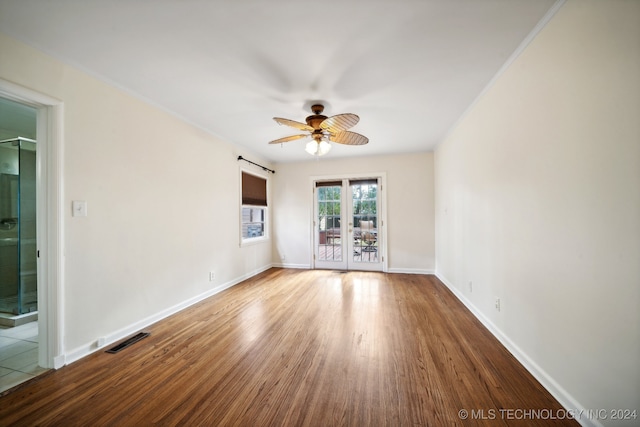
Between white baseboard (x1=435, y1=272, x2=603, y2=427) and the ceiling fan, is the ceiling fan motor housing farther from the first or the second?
white baseboard (x1=435, y1=272, x2=603, y2=427)

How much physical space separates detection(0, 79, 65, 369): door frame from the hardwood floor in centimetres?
24

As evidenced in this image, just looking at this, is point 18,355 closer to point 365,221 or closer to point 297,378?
point 297,378

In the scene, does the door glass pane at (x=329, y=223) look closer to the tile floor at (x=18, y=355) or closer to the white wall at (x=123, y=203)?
the white wall at (x=123, y=203)

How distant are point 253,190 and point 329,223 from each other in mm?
1821

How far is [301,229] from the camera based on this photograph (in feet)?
18.5

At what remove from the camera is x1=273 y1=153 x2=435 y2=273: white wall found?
5.00m

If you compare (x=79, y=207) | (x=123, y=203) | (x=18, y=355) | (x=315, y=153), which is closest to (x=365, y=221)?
(x=315, y=153)

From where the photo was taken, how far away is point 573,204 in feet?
4.66

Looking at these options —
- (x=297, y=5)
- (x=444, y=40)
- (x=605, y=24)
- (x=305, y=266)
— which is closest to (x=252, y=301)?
(x=305, y=266)

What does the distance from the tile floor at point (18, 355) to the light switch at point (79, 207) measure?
1242 millimetres

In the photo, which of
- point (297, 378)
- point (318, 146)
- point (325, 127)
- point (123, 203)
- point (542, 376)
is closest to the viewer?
point (542, 376)

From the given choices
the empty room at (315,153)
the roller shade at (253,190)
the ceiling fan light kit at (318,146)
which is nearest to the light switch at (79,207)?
the empty room at (315,153)

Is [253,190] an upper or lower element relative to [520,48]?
lower

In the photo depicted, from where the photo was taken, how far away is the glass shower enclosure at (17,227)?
2898mm
